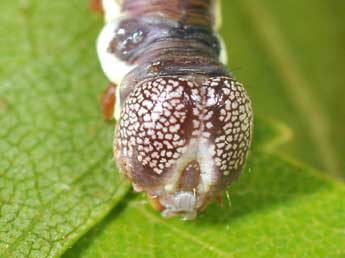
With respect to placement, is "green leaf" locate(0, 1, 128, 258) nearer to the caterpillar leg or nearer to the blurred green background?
the caterpillar leg

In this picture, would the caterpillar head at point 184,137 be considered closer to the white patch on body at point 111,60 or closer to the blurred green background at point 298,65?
the white patch on body at point 111,60

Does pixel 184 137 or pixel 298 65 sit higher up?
pixel 184 137

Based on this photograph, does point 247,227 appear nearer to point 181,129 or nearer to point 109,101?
point 181,129

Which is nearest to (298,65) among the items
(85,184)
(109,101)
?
(109,101)

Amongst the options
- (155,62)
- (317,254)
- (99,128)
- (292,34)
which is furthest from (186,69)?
(292,34)

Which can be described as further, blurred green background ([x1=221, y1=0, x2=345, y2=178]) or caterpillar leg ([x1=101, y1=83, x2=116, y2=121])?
blurred green background ([x1=221, y1=0, x2=345, y2=178])

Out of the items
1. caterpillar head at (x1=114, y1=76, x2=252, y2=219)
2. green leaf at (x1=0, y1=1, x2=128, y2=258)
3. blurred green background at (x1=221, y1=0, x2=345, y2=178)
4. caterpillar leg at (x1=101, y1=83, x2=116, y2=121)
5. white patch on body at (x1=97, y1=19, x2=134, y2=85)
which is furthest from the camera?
blurred green background at (x1=221, y1=0, x2=345, y2=178)

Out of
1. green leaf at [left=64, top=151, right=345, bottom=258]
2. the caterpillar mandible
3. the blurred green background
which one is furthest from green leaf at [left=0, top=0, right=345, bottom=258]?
the blurred green background
